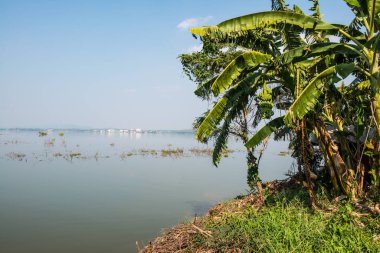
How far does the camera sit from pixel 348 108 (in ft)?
33.0

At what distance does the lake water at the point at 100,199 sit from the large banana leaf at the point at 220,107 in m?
4.45

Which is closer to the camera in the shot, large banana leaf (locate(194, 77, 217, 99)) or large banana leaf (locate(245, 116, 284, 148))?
large banana leaf (locate(245, 116, 284, 148))

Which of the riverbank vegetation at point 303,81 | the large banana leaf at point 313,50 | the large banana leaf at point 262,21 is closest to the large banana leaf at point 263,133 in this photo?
the riverbank vegetation at point 303,81

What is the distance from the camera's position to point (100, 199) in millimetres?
16266

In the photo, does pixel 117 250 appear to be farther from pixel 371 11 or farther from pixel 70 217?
pixel 371 11

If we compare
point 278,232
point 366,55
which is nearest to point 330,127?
point 366,55

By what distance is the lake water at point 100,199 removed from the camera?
11086mm

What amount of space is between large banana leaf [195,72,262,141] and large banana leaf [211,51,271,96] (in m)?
0.64

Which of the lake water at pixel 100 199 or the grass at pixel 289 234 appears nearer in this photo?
the grass at pixel 289 234

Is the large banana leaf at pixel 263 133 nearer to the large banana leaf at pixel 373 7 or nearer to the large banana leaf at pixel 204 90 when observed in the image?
the large banana leaf at pixel 204 90

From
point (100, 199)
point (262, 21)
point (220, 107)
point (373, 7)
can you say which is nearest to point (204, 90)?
point (220, 107)

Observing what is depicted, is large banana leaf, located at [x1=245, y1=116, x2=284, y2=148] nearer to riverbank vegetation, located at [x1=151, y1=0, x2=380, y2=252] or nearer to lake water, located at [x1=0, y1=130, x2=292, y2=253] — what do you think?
riverbank vegetation, located at [x1=151, y1=0, x2=380, y2=252]

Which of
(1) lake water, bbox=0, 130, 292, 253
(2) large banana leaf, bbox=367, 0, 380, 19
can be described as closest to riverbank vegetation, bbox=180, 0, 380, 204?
(2) large banana leaf, bbox=367, 0, 380, 19

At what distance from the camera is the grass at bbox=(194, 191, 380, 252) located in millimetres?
6453
